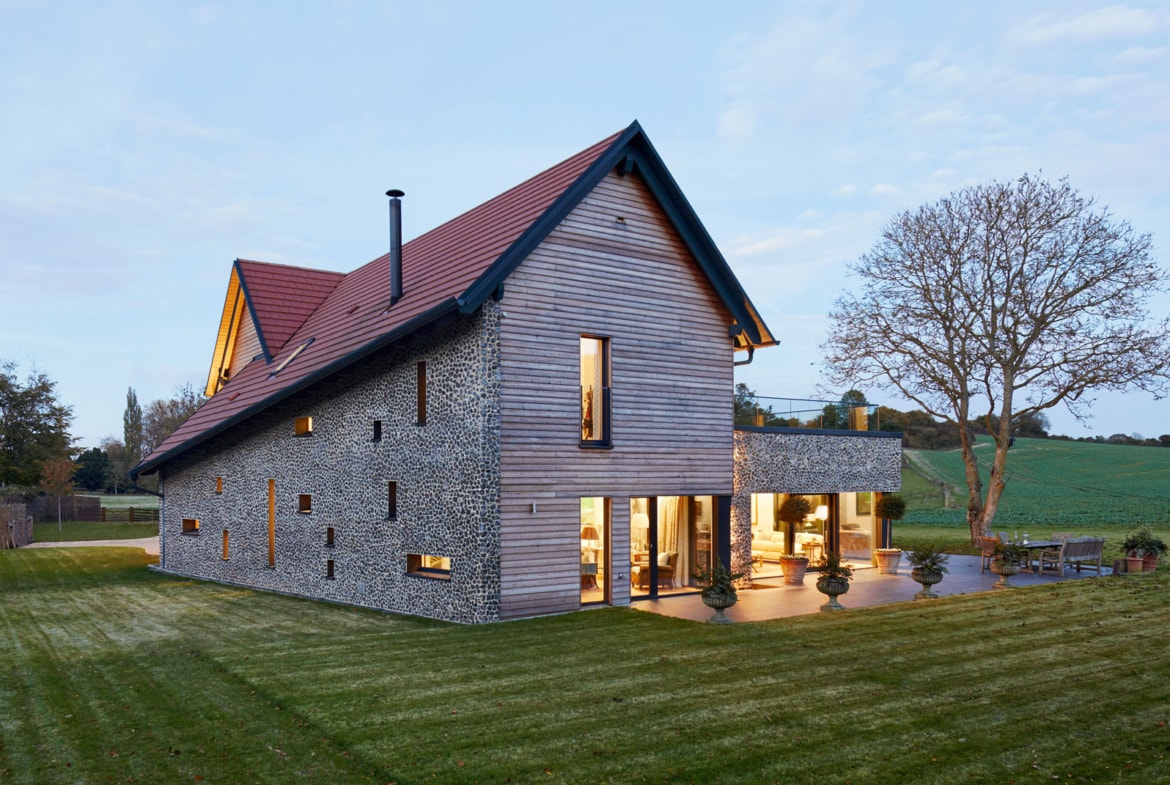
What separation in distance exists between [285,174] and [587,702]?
6909 cm

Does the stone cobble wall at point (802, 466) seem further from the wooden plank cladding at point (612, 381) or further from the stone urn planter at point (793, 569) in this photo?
the wooden plank cladding at point (612, 381)

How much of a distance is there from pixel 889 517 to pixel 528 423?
12.3 meters

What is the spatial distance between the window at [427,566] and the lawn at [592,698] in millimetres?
929

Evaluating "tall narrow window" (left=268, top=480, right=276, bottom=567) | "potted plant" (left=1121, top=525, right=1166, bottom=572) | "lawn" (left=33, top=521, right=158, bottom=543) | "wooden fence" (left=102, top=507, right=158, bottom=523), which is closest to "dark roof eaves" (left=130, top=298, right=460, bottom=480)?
"tall narrow window" (left=268, top=480, right=276, bottom=567)

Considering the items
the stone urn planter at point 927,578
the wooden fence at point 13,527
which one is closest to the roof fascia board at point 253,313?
the wooden fence at point 13,527

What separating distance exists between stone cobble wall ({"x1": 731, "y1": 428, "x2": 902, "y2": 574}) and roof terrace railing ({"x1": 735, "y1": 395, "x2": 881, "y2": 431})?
A: 23 cm

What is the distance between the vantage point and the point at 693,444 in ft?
52.1

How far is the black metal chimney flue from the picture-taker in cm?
1558

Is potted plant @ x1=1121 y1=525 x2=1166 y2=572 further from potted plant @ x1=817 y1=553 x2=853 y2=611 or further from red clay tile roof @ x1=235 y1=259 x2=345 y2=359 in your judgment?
red clay tile roof @ x1=235 y1=259 x2=345 y2=359

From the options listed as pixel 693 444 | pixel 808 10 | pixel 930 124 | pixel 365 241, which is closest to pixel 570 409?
pixel 693 444

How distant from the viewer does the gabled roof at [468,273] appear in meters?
13.4

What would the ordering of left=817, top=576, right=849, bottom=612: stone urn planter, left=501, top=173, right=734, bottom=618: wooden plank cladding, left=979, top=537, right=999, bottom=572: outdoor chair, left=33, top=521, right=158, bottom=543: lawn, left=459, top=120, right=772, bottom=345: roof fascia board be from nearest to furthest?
1. left=459, top=120, right=772, bottom=345: roof fascia board
2. left=501, top=173, right=734, bottom=618: wooden plank cladding
3. left=817, top=576, right=849, bottom=612: stone urn planter
4. left=979, top=537, right=999, bottom=572: outdoor chair
5. left=33, top=521, right=158, bottom=543: lawn

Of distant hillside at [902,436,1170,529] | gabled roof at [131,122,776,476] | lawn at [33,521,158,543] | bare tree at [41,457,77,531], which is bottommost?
lawn at [33,521,158,543]

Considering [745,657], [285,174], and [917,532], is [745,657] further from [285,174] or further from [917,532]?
A: [285,174]
